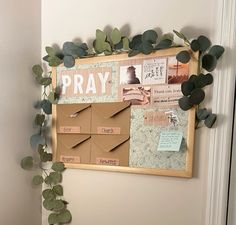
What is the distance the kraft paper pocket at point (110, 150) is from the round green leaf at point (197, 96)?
36 cm

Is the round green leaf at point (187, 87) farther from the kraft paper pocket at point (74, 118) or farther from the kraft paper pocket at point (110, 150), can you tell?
the kraft paper pocket at point (74, 118)

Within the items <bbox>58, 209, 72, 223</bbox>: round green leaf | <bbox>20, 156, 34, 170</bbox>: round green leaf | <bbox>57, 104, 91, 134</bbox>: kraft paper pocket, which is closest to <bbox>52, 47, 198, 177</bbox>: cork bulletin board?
<bbox>57, 104, 91, 134</bbox>: kraft paper pocket

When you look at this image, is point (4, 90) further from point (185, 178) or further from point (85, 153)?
point (185, 178)

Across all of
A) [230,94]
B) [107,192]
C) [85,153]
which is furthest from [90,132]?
[230,94]

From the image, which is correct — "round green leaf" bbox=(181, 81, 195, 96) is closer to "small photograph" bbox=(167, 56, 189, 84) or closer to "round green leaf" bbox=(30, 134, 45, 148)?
"small photograph" bbox=(167, 56, 189, 84)

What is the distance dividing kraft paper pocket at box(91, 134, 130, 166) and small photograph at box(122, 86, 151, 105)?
0.17 m

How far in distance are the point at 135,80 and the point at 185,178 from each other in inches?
19.8

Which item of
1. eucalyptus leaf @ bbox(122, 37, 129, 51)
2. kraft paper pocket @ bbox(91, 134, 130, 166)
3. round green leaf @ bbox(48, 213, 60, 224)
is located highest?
eucalyptus leaf @ bbox(122, 37, 129, 51)

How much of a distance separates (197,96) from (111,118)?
1.42 feet

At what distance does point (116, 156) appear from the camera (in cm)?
133

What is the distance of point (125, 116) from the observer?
1.31 metres

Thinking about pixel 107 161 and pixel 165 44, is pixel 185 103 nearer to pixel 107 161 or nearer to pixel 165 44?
pixel 165 44

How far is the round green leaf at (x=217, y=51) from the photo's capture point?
3.59 ft

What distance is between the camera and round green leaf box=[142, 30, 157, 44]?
3.98 ft
